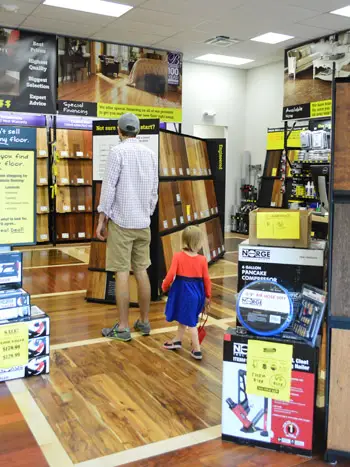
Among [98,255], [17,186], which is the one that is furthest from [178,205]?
[17,186]

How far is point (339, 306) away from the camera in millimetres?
2174

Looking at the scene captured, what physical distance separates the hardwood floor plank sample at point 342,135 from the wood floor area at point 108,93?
686 cm

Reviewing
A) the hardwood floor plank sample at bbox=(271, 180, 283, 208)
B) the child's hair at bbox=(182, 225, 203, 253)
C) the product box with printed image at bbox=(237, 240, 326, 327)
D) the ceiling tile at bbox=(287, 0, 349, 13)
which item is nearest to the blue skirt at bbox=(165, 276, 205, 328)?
the child's hair at bbox=(182, 225, 203, 253)

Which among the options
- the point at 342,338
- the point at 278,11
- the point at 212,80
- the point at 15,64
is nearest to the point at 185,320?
the point at 342,338

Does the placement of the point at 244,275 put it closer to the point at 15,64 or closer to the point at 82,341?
the point at 82,341

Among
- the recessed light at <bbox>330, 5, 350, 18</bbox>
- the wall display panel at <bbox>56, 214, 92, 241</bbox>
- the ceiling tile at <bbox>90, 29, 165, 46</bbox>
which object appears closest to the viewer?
the recessed light at <bbox>330, 5, 350, 18</bbox>

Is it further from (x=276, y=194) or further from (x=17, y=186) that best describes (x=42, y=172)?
(x=17, y=186)

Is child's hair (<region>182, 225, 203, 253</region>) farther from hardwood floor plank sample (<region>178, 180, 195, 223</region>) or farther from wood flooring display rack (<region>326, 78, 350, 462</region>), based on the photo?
hardwood floor plank sample (<region>178, 180, 195, 223</region>)

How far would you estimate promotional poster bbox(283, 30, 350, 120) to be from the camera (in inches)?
309

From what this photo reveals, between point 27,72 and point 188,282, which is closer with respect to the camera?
point 188,282

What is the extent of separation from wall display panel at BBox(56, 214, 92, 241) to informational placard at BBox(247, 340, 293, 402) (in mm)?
6946

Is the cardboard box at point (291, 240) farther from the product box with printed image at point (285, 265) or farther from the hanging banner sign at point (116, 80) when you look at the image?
the hanging banner sign at point (116, 80)

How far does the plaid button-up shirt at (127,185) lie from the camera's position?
3.72 metres

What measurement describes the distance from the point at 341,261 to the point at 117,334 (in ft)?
6.94
